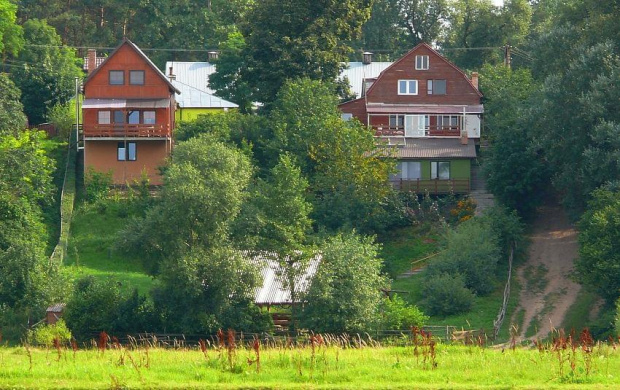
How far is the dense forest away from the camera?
4644 cm

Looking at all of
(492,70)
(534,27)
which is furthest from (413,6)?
(492,70)

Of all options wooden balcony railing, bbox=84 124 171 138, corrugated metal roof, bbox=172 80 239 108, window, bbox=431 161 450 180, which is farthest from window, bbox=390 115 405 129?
wooden balcony railing, bbox=84 124 171 138

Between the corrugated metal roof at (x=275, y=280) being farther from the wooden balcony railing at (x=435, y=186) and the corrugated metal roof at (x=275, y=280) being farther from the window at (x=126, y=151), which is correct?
the window at (x=126, y=151)

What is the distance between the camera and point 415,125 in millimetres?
70750

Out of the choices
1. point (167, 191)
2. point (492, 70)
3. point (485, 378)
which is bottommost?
point (485, 378)

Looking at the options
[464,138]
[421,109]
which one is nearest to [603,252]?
[464,138]

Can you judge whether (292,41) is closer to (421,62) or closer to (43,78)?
(421,62)

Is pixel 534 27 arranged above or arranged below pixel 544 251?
above

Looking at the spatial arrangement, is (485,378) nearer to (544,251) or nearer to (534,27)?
(544,251)

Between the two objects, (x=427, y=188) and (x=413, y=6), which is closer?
(x=427, y=188)

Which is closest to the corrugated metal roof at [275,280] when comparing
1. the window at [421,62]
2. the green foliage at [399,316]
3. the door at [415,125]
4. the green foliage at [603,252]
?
the green foliage at [399,316]

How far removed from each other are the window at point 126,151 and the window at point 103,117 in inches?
61.4

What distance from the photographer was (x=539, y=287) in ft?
176

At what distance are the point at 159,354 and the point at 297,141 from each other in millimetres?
30150
